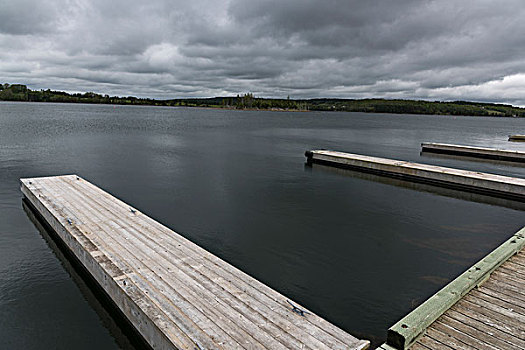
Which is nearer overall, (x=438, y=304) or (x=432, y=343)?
(x=432, y=343)

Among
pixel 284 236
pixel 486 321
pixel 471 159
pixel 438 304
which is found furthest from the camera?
pixel 471 159

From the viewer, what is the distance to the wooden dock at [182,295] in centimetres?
539

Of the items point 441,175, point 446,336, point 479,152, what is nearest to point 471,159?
point 479,152

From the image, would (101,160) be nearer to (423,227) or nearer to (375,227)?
(375,227)

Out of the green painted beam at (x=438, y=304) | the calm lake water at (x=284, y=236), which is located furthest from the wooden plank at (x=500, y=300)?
the calm lake water at (x=284, y=236)

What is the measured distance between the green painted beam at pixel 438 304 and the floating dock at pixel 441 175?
13.1m

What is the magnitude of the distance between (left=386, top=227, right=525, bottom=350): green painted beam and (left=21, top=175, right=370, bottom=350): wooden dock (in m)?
0.63

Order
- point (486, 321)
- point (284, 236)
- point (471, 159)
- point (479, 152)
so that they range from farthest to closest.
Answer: point (479, 152)
point (471, 159)
point (284, 236)
point (486, 321)

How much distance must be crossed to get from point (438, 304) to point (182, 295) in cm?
459

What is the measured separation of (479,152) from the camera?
109ft

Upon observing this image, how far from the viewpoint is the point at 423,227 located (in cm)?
1374

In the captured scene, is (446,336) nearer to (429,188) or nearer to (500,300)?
(500,300)

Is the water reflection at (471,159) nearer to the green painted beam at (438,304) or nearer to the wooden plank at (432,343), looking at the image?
the green painted beam at (438,304)

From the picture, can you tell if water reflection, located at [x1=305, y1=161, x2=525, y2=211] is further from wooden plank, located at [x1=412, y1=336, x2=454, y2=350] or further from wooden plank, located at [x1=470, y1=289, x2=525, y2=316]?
wooden plank, located at [x1=412, y1=336, x2=454, y2=350]
